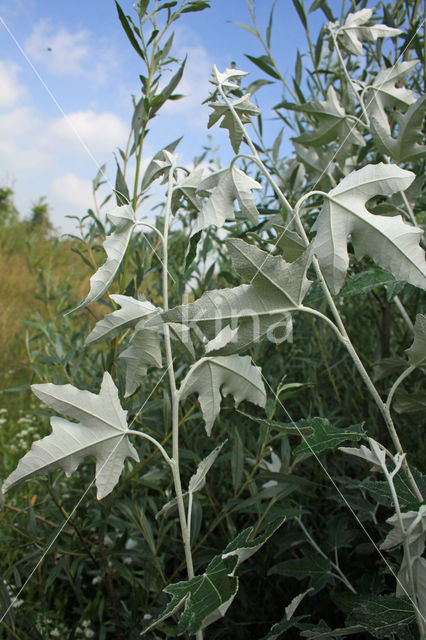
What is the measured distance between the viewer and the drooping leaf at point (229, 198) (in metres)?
0.47

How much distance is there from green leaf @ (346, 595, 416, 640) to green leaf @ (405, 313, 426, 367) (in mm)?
214

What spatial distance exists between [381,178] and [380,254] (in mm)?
69

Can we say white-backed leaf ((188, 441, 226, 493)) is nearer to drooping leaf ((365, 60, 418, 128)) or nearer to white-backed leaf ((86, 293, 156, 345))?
white-backed leaf ((86, 293, 156, 345))

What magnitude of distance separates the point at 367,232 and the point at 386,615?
34 cm

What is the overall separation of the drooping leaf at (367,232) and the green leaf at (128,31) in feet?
1.18

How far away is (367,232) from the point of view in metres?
0.41

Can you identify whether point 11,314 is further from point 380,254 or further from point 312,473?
point 380,254

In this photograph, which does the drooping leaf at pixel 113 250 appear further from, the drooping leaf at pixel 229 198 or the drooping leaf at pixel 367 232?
the drooping leaf at pixel 367 232

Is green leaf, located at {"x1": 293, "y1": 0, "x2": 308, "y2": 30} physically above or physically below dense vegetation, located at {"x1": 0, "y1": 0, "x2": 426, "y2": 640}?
above

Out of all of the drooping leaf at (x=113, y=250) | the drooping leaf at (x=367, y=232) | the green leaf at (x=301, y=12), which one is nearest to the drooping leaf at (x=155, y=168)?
the drooping leaf at (x=113, y=250)

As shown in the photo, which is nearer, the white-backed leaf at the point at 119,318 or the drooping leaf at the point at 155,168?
the white-backed leaf at the point at 119,318

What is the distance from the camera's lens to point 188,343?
0.49 meters

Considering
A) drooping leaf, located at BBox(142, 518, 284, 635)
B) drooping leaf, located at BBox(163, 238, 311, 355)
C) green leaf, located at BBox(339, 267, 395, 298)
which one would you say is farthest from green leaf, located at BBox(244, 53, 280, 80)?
drooping leaf, located at BBox(142, 518, 284, 635)

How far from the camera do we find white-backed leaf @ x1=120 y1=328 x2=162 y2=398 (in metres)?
0.49
